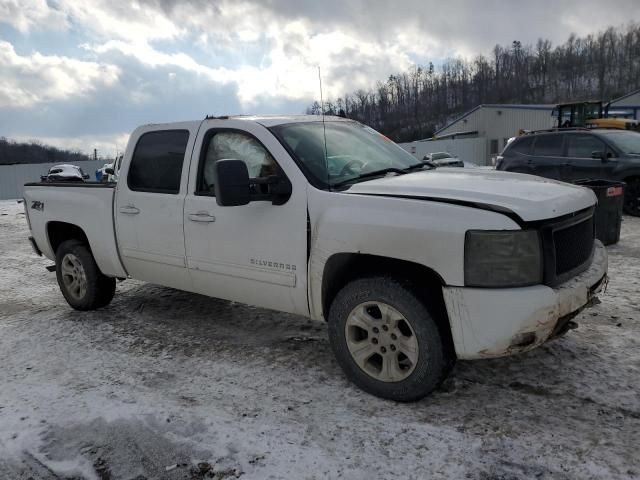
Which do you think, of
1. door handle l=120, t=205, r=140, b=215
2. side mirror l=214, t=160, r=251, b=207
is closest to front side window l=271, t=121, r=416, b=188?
side mirror l=214, t=160, r=251, b=207

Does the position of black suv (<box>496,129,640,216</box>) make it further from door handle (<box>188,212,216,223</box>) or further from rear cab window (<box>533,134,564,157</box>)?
door handle (<box>188,212,216,223</box>)

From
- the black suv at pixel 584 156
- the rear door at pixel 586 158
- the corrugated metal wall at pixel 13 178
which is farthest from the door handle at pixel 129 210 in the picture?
the corrugated metal wall at pixel 13 178

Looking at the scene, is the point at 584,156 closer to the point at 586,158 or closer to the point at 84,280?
the point at 586,158

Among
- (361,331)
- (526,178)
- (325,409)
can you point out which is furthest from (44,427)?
(526,178)

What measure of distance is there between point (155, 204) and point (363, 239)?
2.08 meters

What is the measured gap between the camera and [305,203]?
3387 mm

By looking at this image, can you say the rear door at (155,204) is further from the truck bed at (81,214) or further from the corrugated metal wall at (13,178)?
the corrugated metal wall at (13,178)

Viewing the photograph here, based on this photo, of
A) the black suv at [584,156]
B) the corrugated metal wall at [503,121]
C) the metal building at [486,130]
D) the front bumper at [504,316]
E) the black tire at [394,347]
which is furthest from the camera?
the corrugated metal wall at [503,121]

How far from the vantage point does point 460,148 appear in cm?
4653

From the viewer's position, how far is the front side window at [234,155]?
3.71 metres

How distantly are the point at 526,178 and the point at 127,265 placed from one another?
3495mm

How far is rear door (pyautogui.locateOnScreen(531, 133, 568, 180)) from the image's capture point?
33.3 ft

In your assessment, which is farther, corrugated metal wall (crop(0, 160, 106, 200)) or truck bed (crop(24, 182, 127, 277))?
corrugated metal wall (crop(0, 160, 106, 200))

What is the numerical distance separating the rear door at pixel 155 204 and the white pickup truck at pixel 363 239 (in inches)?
0.5
